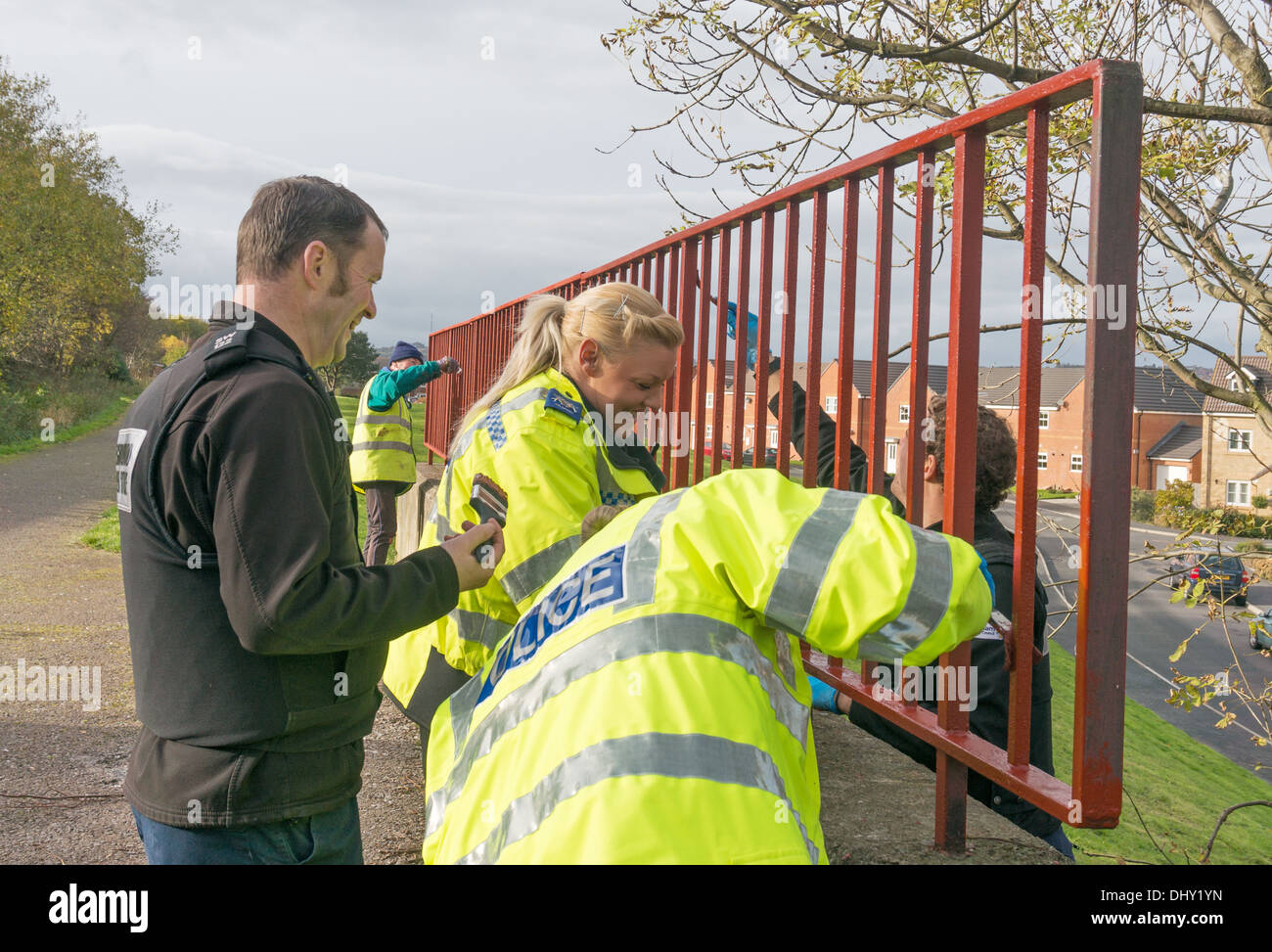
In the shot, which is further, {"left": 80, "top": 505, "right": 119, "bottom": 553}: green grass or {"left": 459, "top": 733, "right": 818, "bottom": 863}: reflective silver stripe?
{"left": 80, "top": 505, "right": 119, "bottom": 553}: green grass

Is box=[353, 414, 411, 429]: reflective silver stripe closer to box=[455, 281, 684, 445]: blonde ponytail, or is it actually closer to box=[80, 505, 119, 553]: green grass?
box=[80, 505, 119, 553]: green grass

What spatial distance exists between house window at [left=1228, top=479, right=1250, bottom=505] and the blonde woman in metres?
51.6

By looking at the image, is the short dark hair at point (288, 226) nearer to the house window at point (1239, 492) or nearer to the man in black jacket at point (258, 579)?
the man in black jacket at point (258, 579)

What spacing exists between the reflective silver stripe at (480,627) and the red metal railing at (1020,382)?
0.89 meters

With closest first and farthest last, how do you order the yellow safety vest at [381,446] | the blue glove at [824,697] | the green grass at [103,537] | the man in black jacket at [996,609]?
1. the man in black jacket at [996,609]
2. the blue glove at [824,697]
3. the yellow safety vest at [381,446]
4. the green grass at [103,537]

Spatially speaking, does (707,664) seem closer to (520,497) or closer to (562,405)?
(520,497)

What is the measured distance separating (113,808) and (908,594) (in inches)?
130

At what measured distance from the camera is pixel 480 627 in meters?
2.56

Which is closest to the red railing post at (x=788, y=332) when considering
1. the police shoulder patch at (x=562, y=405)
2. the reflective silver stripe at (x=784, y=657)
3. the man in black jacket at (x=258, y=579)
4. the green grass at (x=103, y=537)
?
the police shoulder patch at (x=562, y=405)

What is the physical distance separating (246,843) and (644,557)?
95 cm

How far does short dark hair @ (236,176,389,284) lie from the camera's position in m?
1.94

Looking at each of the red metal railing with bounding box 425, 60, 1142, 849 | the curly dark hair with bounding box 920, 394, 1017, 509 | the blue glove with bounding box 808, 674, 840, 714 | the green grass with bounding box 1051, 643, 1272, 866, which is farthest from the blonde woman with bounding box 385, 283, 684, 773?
the green grass with bounding box 1051, 643, 1272, 866

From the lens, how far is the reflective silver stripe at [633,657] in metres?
1.38
